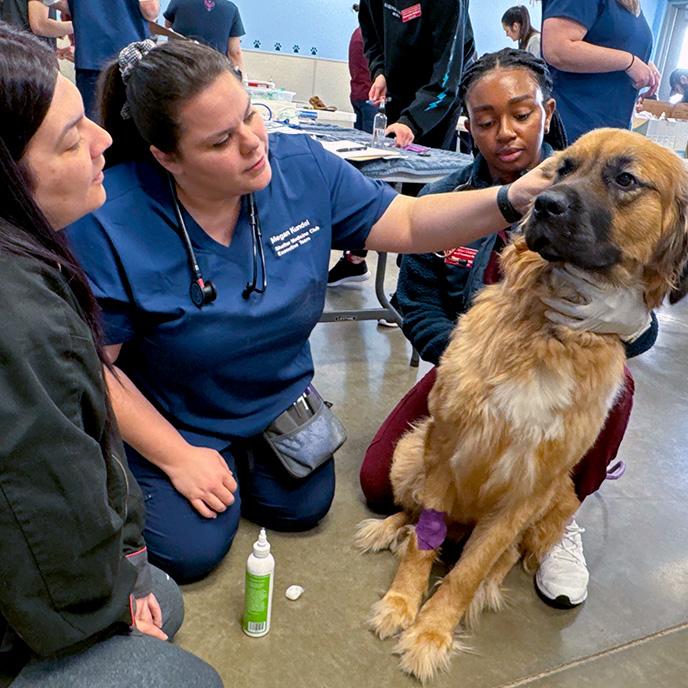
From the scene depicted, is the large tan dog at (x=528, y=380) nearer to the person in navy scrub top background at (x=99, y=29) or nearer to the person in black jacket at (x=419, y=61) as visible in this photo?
the person in black jacket at (x=419, y=61)

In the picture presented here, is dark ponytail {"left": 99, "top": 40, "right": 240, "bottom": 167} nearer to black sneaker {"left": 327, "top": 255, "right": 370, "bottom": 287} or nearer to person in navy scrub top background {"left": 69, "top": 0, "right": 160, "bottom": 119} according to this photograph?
person in navy scrub top background {"left": 69, "top": 0, "right": 160, "bottom": 119}

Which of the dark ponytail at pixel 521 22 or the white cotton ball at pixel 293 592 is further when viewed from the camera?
the dark ponytail at pixel 521 22

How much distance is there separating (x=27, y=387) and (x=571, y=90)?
2516 millimetres

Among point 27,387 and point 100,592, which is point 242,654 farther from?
point 27,387

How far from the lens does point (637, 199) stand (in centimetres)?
132

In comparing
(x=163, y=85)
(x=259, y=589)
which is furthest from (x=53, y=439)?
(x=163, y=85)

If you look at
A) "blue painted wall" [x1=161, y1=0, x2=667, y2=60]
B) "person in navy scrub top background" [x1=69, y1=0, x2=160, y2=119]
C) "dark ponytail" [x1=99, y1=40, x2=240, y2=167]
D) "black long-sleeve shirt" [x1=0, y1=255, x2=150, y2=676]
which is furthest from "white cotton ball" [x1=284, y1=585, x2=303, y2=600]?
"blue painted wall" [x1=161, y1=0, x2=667, y2=60]

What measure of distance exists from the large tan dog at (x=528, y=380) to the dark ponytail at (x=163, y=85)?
2.48ft

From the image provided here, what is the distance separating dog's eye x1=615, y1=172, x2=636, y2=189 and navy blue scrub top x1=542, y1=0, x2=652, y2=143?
54.2 inches

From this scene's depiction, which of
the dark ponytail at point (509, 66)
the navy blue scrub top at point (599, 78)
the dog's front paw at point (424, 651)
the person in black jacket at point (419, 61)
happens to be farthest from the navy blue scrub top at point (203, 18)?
the dog's front paw at point (424, 651)

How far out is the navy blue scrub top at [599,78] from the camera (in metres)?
2.47

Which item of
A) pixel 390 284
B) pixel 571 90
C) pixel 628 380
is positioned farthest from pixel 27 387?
pixel 390 284

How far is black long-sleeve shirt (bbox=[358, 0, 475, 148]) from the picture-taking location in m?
3.00

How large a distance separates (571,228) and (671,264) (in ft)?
0.83
